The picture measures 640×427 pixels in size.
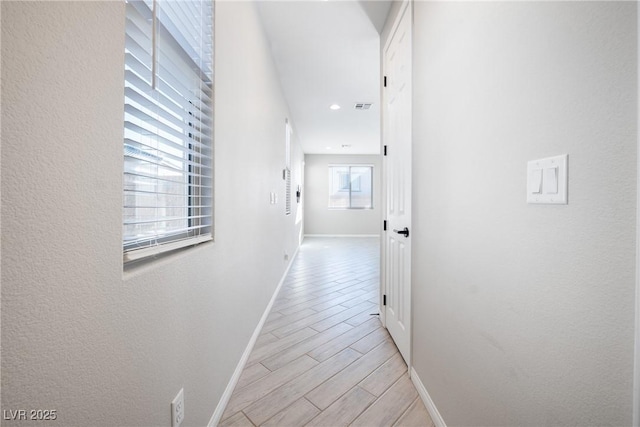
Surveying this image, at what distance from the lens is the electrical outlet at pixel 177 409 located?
983 mm

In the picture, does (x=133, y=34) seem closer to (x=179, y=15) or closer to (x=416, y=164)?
(x=179, y=15)

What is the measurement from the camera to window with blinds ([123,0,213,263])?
828 millimetres

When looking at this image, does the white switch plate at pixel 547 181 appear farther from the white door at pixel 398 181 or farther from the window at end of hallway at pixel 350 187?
the window at end of hallway at pixel 350 187

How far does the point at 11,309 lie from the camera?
0.47m

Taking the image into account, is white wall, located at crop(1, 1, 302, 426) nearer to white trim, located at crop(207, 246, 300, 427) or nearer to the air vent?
white trim, located at crop(207, 246, 300, 427)

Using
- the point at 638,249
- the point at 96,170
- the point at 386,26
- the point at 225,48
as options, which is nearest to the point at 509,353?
the point at 638,249

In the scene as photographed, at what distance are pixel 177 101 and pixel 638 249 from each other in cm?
134

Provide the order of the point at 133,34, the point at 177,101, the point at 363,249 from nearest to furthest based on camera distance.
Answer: the point at 133,34
the point at 177,101
the point at 363,249

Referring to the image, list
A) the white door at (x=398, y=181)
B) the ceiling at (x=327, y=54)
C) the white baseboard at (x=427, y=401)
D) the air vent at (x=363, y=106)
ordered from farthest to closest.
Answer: the air vent at (x=363, y=106) → the ceiling at (x=327, y=54) → the white door at (x=398, y=181) → the white baseboard at (x=427, y=401)

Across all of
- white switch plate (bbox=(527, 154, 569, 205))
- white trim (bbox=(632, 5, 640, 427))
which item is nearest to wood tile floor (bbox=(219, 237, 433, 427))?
white trim (bbox=(632, 5, 640, 427))

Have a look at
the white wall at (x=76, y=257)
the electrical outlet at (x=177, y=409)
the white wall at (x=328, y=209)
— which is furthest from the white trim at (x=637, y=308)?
the white wall at (x=328, y=209)

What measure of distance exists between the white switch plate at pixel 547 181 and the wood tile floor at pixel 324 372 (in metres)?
1.25

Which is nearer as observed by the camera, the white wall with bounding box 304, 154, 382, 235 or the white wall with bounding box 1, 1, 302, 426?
the white wall with bounding box 1, 1, 302, 426

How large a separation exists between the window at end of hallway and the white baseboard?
24.6ft
